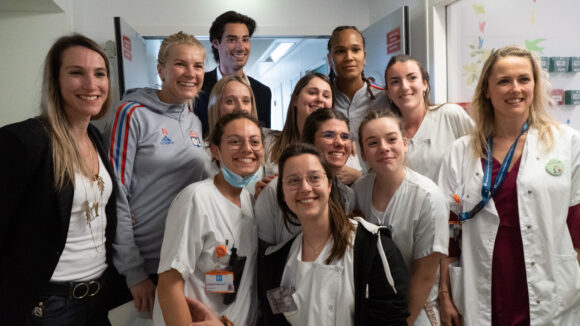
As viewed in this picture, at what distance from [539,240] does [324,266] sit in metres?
1.03

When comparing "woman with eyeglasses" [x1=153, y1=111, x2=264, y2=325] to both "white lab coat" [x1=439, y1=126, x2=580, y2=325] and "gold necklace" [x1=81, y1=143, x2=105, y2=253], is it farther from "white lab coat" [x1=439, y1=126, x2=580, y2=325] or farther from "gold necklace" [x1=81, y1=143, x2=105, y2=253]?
"white lab coat" [x1=439, y1=126, x2=580, y2=325]

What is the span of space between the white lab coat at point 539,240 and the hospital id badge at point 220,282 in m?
1.13

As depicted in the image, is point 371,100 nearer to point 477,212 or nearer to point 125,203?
point 477,212

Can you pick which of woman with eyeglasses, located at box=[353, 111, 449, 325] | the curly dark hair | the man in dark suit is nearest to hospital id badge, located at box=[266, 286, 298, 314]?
woman with eyeglasses, located at box=[353, 111, 449, 325]

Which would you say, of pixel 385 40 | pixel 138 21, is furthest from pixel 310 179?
pixel 138 21

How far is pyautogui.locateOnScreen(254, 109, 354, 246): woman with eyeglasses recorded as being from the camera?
199 centimetres

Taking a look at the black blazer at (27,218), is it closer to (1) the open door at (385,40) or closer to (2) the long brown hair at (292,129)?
(2) the long brown hair at (292,129)

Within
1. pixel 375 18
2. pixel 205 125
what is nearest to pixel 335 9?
pixel 375 18

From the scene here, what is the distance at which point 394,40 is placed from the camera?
4199mm

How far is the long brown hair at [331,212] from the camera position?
5.81ft

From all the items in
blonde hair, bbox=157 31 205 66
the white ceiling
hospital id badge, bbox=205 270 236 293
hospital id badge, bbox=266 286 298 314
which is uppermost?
the white ceiling

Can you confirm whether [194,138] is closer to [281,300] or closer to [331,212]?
[331,212]

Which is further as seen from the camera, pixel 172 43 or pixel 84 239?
pixel 172 43

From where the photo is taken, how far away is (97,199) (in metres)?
1.85
